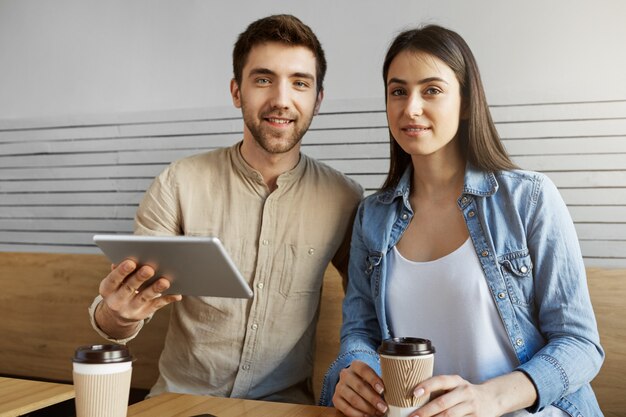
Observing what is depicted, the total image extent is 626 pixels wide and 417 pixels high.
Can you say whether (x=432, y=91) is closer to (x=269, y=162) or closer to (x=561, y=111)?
(x=269, y=162)

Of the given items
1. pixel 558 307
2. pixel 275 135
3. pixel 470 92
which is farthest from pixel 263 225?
pixel 558 307

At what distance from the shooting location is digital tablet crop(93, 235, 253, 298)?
1062mm

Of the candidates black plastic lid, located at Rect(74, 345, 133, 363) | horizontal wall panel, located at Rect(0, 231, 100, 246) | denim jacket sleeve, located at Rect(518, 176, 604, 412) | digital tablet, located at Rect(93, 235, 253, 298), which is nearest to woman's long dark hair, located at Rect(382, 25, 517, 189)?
denim jacket sleeve, located at Rect(518, 176, 604, 412)

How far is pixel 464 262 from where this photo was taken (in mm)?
1468

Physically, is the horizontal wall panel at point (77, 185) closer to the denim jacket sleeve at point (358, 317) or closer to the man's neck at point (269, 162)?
the man's neck at point (269, 162)

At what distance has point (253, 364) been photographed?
181 cm

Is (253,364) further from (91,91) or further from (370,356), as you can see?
(91,91)

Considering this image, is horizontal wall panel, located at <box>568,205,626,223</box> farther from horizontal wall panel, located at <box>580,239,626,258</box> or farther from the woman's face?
the woman's face

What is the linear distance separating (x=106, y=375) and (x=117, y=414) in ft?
0.27

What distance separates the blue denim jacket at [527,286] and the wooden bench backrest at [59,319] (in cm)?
55

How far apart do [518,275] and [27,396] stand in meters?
1.17

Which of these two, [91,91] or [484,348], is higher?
[91,91]

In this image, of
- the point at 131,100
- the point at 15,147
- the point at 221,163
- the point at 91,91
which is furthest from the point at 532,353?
the point at 15,147

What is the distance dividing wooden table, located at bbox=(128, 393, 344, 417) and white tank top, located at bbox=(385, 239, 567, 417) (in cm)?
35
